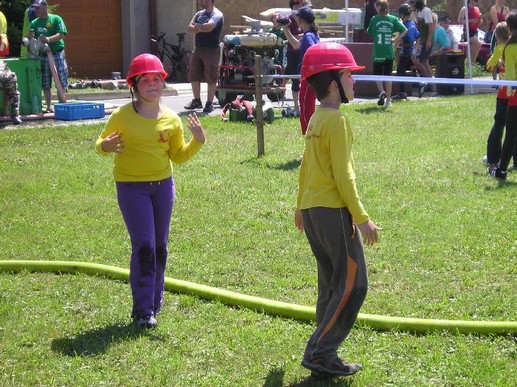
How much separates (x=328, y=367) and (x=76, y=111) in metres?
11.6

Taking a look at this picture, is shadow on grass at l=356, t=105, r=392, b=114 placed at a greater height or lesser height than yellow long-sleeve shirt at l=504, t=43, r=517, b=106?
lesser

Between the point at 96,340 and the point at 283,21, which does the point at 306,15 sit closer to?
the point at 283,21

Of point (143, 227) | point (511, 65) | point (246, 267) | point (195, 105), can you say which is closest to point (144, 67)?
point (143, 227)

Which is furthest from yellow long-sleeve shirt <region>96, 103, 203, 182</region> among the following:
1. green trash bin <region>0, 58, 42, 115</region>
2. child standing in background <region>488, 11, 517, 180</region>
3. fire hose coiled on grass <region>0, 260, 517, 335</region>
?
green trash bin <region>0, 58, 42, 115</region>

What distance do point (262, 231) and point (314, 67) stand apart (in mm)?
3707

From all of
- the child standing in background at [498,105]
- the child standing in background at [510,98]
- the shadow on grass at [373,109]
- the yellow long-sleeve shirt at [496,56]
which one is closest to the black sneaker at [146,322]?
the child standing in background at [510,98]

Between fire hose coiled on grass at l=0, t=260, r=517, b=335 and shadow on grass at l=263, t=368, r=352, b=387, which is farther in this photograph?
fire hose coiled on grass at l=0, t=260, r=517, b=335

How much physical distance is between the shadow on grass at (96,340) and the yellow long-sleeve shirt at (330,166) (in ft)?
4.95

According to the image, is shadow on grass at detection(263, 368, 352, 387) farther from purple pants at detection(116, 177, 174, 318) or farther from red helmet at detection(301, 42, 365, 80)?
A: red helmet at detection(301, 42, 365, 80)

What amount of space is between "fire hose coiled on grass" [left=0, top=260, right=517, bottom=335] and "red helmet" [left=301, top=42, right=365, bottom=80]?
5.64 feet

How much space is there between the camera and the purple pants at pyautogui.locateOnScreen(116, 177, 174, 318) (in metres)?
5.83

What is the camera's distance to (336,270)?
4.88 m

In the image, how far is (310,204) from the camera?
4852 millimetres

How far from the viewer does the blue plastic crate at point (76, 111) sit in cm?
1571
